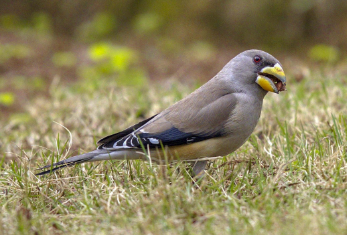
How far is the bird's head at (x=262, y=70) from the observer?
4.66 meters

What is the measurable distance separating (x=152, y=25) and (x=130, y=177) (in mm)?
8331

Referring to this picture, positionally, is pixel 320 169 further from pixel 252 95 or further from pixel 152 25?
pixel 152 25

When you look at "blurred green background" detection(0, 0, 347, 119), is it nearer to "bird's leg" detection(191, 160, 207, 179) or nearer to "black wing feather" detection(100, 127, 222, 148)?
"black wing feather" detection(100, 127, 222, 148)

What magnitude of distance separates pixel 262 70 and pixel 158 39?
805 centimetres

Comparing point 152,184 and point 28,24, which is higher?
point 28,24

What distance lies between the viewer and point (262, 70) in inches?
186

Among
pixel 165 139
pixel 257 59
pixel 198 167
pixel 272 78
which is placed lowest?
pixel 198 167

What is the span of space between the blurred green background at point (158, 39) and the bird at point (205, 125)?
4.21 metres

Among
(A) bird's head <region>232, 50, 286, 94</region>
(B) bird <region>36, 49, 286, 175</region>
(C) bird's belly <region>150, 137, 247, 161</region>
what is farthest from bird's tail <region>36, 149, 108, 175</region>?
(A) bird's head <region>232, 50, 286, 94</region>

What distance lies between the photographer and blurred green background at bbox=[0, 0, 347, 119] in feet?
33.0

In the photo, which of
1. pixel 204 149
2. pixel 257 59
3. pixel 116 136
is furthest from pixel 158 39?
pixel 204 149

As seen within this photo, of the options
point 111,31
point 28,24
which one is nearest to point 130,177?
point 111,31

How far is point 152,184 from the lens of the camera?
4.00 m

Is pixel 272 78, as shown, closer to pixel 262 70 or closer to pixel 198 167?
pixel 262 70
